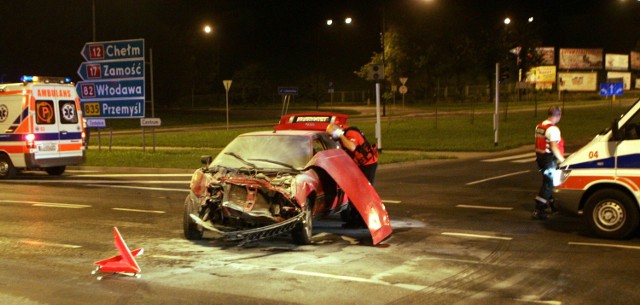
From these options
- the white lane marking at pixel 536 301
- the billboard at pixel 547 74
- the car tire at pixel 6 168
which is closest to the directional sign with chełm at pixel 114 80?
the car tire at pixel 6 168

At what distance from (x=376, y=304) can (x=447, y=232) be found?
3932mm

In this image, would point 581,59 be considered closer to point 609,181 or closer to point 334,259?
point 609,181

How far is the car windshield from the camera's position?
9320mm

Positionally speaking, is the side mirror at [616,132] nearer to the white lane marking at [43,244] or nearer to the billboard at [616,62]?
the white lane marking at [43,244]

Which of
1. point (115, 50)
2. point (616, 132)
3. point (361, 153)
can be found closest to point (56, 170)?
point (115, 50)

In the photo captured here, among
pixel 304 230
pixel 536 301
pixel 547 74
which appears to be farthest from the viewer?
pixel 547 74

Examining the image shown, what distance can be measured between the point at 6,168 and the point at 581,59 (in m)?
84.4

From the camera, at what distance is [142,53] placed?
24469 millimetres

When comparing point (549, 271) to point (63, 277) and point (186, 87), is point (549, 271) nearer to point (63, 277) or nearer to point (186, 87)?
point (63, 277)

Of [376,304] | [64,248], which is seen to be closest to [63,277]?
[64,248]

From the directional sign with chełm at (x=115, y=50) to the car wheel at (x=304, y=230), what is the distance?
56.5 feet

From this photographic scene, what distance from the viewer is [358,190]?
9258mm

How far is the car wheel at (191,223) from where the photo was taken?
9117 mm

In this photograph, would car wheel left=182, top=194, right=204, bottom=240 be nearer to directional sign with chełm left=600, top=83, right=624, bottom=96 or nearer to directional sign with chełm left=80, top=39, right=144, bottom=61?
directional sign with chełm left=80, top=39, right=144, bottom=61
